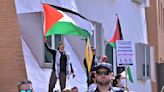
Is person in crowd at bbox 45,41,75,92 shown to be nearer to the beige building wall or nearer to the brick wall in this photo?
the brick wall

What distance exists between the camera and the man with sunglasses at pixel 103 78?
6.79 m

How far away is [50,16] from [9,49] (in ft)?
4.71

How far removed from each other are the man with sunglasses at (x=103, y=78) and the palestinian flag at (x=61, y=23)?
5.97 meters

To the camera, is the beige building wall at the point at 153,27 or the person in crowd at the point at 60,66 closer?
the person in crowd at the point at 60,66

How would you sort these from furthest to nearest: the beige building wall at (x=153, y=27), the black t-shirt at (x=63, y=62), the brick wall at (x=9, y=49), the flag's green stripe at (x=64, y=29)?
the beige building wall at (x=153, y=27) < the brick wall at (x=9, y=49) < the black t-shirt at (x=63, y=62) < the flag's green stripe at (x=64, y=29)

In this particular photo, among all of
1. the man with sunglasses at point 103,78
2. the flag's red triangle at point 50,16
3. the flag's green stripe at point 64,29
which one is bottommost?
the man with sunglasses at point 103,78

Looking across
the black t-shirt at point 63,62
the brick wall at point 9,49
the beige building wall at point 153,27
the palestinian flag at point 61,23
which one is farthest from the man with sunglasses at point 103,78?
the beige building wall at point 153,27

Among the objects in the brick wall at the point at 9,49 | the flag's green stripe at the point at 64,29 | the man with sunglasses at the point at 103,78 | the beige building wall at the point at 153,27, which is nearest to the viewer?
the man with sunglasses at the point at 103,78

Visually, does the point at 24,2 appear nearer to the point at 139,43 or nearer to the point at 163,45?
the point at 139,43

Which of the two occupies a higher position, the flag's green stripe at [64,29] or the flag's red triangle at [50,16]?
the flag's red triangle at [50,16]

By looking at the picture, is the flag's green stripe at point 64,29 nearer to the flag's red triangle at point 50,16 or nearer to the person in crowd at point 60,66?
the flag's red triangle at point 50,16

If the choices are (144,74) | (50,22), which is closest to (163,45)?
(144,74)

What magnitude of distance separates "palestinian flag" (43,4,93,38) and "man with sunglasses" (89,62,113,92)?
597 cm

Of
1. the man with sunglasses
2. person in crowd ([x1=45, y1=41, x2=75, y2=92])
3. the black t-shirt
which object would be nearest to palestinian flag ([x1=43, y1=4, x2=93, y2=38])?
person in crowd ([x1=45, y1=41, x2=75, y2=92])
